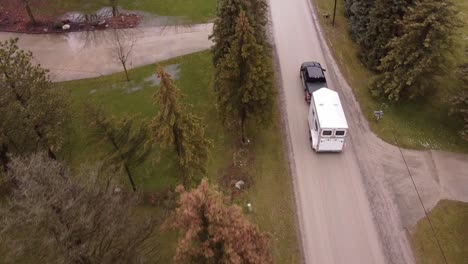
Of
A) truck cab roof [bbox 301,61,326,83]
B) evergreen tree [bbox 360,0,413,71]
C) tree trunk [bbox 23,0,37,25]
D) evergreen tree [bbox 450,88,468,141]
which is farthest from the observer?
tree trunk [bbox 23,0,37,25]

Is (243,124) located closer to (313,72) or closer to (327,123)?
(327,123)

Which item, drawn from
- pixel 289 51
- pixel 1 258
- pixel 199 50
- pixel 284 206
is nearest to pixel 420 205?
pixel 284 206

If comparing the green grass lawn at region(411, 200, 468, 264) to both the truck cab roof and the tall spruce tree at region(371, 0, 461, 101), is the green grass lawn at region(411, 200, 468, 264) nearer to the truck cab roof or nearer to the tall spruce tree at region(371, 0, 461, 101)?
the tall spruce tree at region(371, 0, 461, 101)

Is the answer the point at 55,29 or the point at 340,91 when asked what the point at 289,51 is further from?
the point at 55,29

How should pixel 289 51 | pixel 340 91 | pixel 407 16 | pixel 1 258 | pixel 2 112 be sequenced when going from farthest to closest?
pixel 289 51
pixel 340 91
pixel 407 16
pixel 1 258
pixel 2 112

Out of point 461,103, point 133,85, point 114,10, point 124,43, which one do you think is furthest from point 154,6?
point 461,103

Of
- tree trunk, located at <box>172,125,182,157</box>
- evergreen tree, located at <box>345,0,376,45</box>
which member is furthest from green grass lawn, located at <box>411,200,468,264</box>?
evergreen tree, located at <box>345,0,376,45</box>

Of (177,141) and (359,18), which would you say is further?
(359,18)
